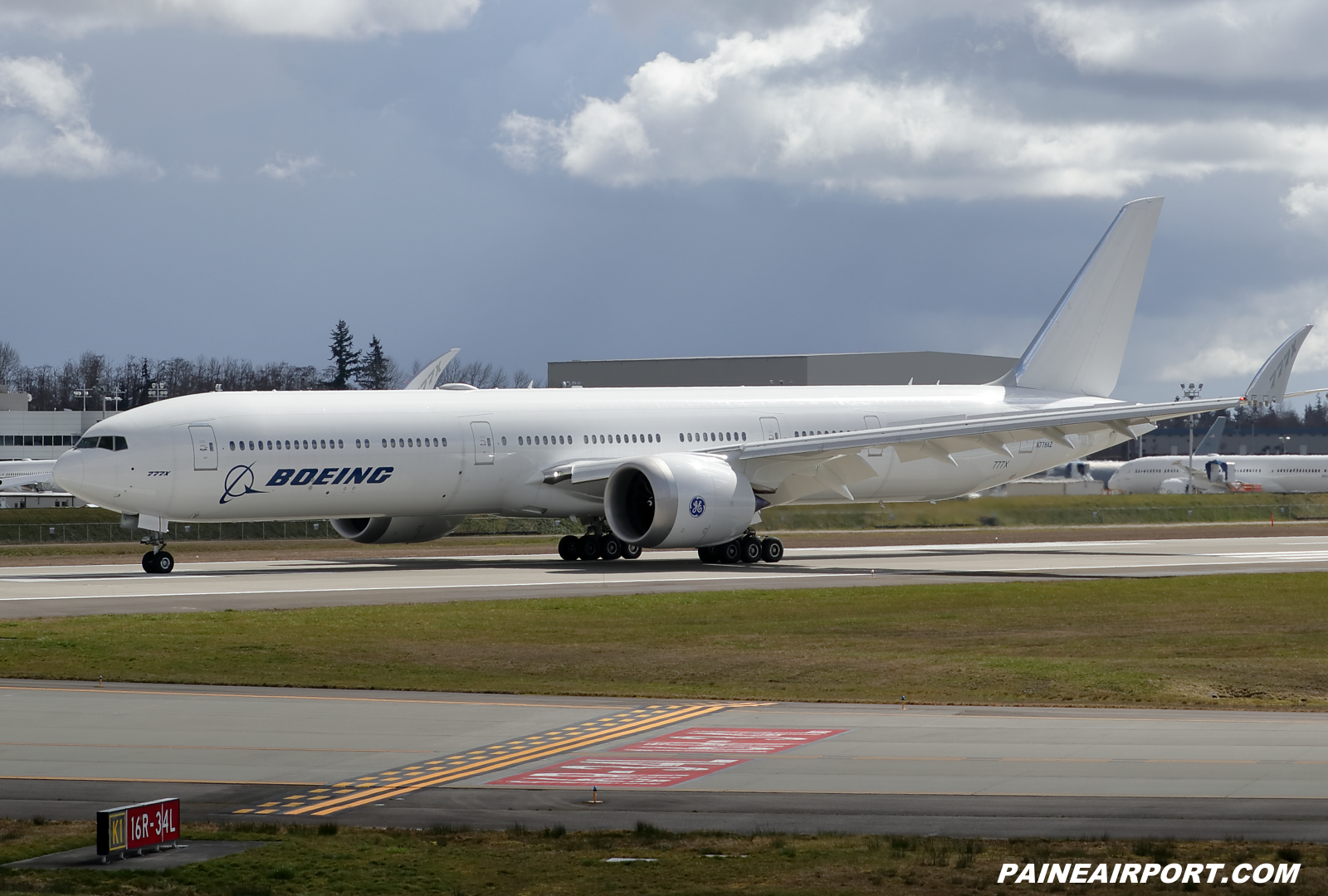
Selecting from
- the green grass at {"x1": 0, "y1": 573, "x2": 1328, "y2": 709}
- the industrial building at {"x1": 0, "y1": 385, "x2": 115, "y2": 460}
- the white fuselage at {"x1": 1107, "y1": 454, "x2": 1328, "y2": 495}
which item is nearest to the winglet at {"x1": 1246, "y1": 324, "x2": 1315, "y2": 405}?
the green grass at {"x1": 0, "y1": 573, "x2": 1328, "y2": 709}

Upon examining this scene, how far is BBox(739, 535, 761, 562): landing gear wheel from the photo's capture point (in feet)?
145

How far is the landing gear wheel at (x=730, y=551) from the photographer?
1741 inches

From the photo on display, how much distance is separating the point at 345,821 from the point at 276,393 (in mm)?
30799

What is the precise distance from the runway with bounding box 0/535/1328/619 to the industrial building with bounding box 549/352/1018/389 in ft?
182

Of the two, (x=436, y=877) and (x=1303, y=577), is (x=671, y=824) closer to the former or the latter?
(x=436, y=877)

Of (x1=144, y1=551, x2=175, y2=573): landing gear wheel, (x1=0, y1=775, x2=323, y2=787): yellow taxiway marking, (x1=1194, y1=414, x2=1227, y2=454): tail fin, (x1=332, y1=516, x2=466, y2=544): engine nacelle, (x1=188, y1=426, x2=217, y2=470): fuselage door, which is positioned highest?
(x1=1194, y1=414, x2=1227, y2=454): tail fin

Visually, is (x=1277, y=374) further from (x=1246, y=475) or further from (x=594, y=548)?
(x=1246, y=475)

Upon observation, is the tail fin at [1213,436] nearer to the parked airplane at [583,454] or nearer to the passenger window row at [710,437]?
the parked airplane at [583,454]

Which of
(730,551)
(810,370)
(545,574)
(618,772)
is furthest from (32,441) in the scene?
(618,772)

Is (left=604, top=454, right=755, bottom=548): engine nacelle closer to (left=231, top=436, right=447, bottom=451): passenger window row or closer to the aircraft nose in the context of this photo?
(left=231, top=436, right=447, bottom=451): passenger window row

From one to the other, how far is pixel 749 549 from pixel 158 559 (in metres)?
15.8

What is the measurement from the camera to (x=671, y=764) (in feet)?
48.5

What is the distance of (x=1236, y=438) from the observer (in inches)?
7741

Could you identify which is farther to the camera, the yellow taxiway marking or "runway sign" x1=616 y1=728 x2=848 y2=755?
"runway sign" x1=616 y1=728 x2=848 y2=755
